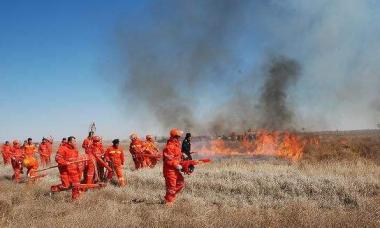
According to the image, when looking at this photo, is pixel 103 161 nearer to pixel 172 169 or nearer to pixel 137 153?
pixel 137 153

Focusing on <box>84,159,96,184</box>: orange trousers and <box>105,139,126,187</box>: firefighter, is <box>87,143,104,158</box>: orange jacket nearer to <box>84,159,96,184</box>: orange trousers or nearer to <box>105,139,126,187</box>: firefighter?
<box>105,139,126,187</box>: firefighter

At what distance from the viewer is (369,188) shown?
39.2 feet

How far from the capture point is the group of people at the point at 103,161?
11.6 m

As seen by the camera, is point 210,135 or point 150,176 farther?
point 210,135

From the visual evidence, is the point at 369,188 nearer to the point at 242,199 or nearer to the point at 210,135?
the point at 242,199

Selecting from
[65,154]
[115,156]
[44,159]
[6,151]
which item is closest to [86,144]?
[115,156]

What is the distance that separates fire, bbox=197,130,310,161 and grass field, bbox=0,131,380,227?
11.7 metres

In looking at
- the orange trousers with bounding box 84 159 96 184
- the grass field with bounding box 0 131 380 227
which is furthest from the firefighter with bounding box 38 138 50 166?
the orange trousers with bounding box 84 159 96 184

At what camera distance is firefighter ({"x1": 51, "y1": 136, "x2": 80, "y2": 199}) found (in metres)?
13.2

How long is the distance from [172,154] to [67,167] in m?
3.56

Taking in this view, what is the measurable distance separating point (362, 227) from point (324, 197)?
3844mm

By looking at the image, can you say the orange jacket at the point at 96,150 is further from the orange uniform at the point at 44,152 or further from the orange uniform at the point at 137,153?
the orange uniform at the point at 44,152

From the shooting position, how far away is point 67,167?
523 inches

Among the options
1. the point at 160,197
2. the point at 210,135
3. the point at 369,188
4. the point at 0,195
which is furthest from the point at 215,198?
the point at 210,135
